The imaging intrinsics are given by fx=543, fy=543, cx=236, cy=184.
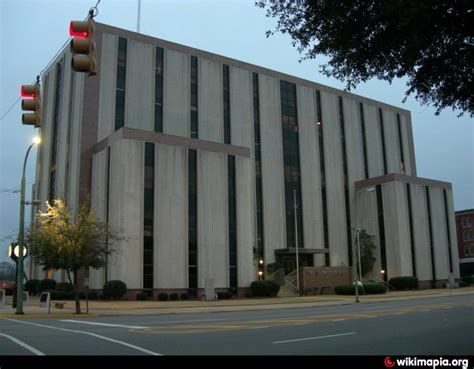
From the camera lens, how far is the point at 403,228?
205 feet

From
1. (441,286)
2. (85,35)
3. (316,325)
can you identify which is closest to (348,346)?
(316,325)

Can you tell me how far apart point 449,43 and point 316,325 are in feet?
34.6

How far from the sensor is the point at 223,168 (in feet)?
166

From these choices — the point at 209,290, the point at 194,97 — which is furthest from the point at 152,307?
the point at 194,97

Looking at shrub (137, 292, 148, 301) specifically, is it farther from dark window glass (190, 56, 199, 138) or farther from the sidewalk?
dark window glass (190, 56, 199, 138)

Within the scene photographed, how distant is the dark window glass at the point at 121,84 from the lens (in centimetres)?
5488

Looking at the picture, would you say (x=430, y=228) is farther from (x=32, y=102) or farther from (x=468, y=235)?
(x=32, y=102)

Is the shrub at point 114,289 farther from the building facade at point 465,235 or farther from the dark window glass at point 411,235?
the building facade at point 465,235

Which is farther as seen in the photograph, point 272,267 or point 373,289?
point 272,267

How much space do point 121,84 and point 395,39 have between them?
48.4 metres
